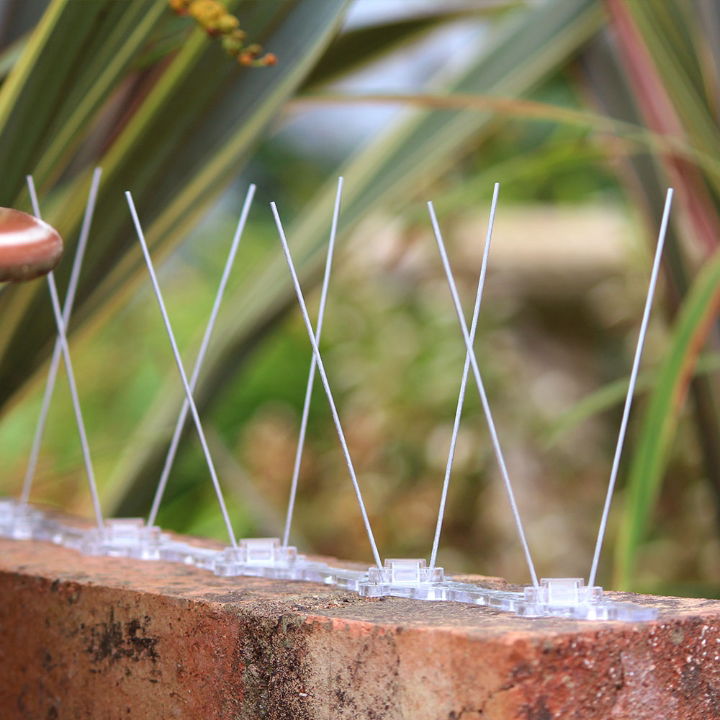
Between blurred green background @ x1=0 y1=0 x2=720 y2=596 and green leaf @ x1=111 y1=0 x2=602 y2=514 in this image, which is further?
green leaf @ x1=111 y1=0 x2=602 y2=514

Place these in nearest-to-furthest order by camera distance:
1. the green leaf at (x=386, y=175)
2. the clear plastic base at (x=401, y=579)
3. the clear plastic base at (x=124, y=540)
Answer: the clear plastic base at (x=401, y=579), the clear plastic base at (x=124, y=540), the green leaf at (x=386, y=175)

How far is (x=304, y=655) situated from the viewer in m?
0.54

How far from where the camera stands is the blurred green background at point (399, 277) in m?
0.82

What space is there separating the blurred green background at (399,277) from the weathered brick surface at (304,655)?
235mm

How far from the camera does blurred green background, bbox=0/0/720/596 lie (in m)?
0.82

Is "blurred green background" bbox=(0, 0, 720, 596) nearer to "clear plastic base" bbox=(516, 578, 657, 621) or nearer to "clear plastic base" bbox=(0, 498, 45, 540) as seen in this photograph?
"clear plastic base" bbox=(0, 498, 45, 540)

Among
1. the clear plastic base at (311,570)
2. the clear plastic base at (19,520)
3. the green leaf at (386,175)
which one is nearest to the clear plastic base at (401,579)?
the clear plastic base at (311,570)

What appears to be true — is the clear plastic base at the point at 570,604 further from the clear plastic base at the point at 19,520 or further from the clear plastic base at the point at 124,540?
the clear plastic base at the point at 19,520

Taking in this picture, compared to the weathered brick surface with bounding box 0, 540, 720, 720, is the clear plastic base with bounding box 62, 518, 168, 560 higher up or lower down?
lower down

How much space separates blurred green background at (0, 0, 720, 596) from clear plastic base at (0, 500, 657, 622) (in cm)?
13

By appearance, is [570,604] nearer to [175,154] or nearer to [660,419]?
[660,419]

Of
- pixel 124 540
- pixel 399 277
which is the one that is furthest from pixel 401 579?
pixel 399 277

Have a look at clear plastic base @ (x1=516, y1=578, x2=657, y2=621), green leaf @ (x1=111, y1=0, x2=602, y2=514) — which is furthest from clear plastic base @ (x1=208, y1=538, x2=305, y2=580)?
green leaf @ (x1=111, y1=0, x2=602, y2=514)

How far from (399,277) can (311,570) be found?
7.64ft
